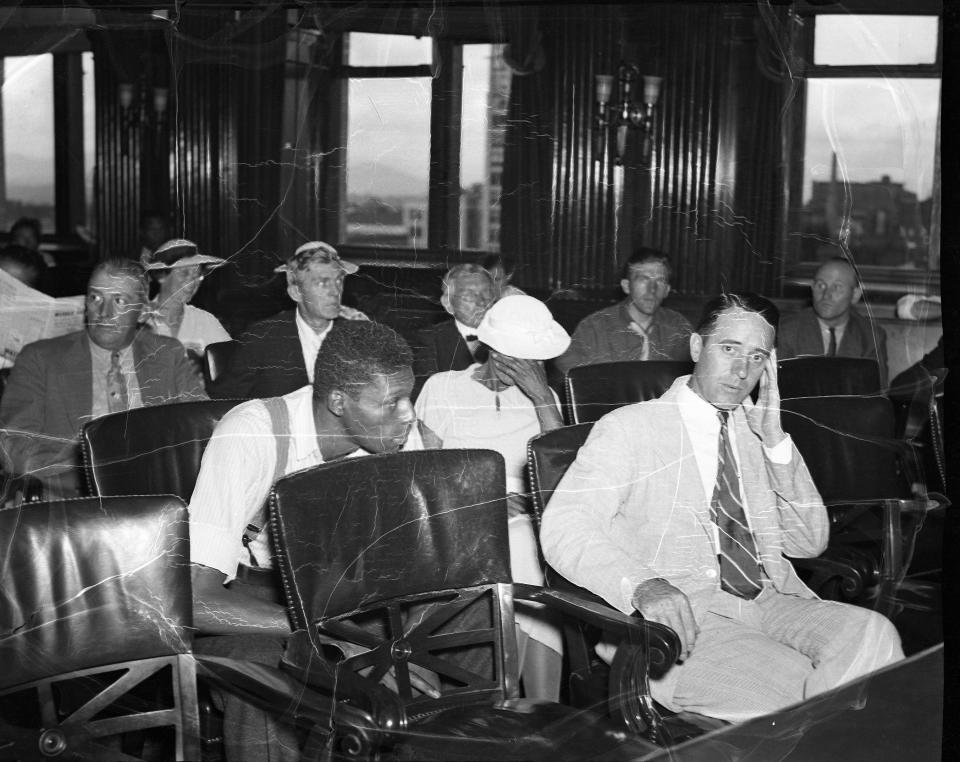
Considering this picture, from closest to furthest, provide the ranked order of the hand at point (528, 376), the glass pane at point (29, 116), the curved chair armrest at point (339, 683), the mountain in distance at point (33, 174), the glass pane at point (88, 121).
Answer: the curved chair armrest at point (339, 683), the hand at point (528, 376), the glass pane at point (29, 116), the glass pane at point (88, 121), the mountain in distance at point (33, 174)

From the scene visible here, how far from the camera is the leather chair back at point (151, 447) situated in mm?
1079

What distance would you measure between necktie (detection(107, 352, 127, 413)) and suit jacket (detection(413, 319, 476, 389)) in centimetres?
32

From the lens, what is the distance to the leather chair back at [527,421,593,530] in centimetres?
110

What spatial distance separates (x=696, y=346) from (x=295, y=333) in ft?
Result: 1.38

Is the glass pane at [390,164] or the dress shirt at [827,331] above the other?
the glass pane at [390,164]

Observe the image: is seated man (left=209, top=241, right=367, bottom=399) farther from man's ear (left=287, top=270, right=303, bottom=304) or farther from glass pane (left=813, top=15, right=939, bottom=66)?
glass pane (left=813, top=15, right=939, bottom=66)

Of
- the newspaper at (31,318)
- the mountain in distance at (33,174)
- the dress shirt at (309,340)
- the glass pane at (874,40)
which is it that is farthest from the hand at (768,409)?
the mountain in distance at (33,174)

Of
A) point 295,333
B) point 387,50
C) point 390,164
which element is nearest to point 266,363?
point 295,333

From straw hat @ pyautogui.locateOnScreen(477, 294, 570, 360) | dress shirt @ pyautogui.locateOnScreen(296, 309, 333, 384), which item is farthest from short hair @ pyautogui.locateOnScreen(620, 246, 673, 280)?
dress shirt @ pyautogui.locateOnScreen(296, 309, 333, 384)

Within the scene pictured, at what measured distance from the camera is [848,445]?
112 centimetres

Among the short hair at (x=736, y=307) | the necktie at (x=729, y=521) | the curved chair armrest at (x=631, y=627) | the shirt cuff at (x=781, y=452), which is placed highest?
the short hair at (x=736, y=307)

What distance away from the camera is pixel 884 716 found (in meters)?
0.90

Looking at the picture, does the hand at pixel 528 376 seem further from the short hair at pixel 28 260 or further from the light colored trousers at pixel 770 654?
the short hair at pixel 28 260

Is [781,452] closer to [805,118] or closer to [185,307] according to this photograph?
[805,118]
